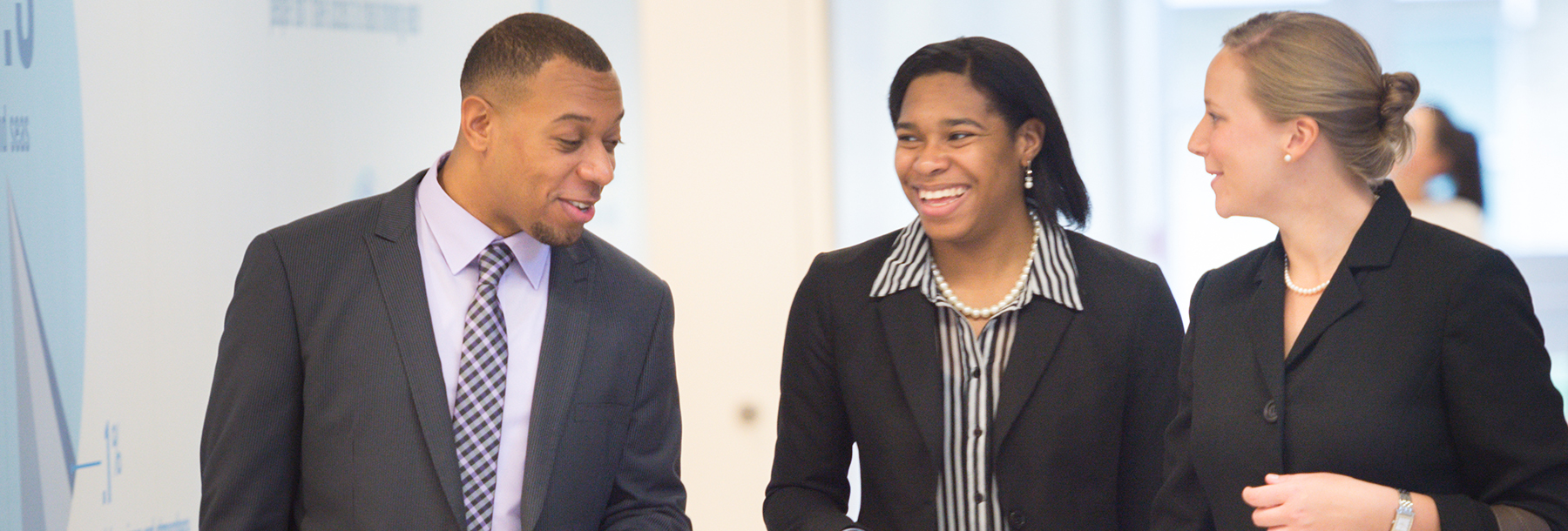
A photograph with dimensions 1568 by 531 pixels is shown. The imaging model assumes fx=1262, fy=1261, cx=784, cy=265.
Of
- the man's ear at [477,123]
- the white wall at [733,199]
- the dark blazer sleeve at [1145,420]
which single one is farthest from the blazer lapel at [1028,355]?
the white wall at [733,199]

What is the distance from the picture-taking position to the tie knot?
1761 mm

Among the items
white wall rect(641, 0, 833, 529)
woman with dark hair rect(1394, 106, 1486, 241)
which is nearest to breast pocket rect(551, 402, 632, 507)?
A: white wall rect(641, 0, 833, 529)

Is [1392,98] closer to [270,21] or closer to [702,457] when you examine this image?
[270,21]

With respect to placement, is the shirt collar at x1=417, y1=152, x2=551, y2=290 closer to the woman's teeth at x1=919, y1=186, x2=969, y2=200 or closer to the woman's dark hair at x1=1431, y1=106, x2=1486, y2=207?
the woman's teeth at x1=919, y1=186, x2=969, y2=200

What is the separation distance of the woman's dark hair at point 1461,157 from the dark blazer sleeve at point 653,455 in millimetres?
2716

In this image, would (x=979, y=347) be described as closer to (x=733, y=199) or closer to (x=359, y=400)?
(x=359, y=400)

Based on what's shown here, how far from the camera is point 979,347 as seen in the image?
2.02 metres

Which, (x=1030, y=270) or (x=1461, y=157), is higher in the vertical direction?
(x=1461, y=157)

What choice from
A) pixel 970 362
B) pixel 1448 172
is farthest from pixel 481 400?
pixel 1448 172

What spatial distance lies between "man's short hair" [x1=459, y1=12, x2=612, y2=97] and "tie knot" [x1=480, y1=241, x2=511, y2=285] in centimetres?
24

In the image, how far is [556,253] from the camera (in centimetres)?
187

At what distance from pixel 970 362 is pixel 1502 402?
0.78 m

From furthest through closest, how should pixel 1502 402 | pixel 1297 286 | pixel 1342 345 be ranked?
pixel 1297 286 → pixel 1342 345 → pixel 1502 402

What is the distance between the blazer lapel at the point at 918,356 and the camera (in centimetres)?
197
